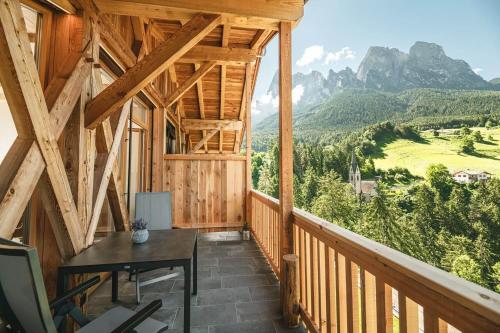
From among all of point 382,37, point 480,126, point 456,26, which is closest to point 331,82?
point 382,37

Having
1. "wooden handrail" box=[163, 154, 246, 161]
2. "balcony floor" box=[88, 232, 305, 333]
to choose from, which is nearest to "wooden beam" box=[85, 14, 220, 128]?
"balcony floor" box=[88, 232, 305, 333]

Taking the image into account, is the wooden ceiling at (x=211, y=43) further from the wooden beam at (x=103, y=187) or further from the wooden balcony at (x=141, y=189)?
the wooden beam at (x=103, y=187)

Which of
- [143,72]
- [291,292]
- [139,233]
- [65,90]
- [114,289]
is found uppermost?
[143,72]

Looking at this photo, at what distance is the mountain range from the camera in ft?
183

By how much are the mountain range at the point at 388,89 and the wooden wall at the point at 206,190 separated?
5451cm

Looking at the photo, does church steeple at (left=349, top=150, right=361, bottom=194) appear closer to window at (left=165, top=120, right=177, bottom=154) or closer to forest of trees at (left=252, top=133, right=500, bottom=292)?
forest of trees at (left=252, top=133, right=500, bottom=292)

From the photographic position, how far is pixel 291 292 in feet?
6.98

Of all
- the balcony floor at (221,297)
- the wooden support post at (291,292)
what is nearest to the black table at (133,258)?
the balcony floor at (221,297)

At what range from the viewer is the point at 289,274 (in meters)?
2.11

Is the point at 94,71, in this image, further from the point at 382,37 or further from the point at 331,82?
the point at 331,82

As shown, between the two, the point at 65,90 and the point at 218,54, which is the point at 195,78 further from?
the point at 65,90

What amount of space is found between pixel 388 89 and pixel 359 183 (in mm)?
46275

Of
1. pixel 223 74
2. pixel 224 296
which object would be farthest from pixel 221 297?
pixel 223 74

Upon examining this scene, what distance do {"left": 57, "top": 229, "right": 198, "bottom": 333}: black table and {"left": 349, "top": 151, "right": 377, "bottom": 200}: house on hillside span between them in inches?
1821
